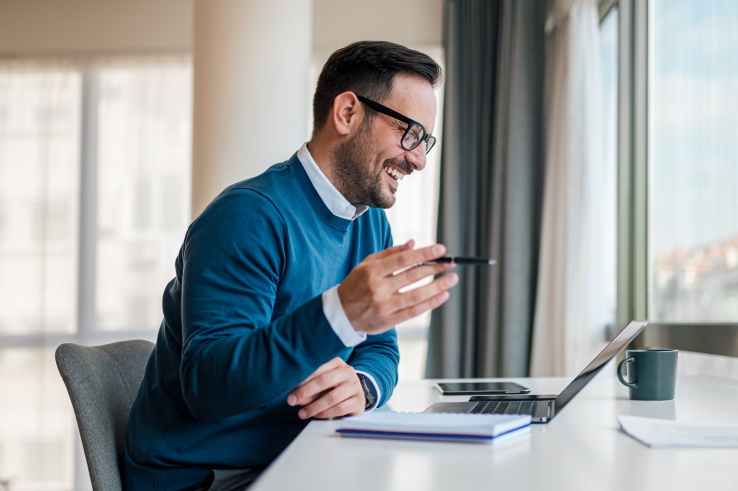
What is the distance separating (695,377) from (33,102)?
3.77 m

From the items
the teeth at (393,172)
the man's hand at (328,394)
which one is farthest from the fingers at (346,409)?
the teeth at (393,172)

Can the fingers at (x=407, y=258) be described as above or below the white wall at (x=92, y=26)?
below

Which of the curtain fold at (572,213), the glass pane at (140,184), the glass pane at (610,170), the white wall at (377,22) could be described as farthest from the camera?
the glass pane at (140,184)

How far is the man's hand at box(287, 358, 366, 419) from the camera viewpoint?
98 cm

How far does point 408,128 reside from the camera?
4.08ft

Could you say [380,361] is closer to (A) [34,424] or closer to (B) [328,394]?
(B) [328,394]

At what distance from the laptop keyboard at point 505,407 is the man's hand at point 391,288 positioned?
35 cm

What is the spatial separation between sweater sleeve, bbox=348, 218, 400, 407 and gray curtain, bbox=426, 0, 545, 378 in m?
1.87

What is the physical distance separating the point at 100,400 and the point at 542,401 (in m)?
0.79

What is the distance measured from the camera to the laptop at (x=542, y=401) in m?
0.99

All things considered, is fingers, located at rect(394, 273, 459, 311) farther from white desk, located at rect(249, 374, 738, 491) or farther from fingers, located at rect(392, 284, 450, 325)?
white desk, located at rect(249, 374, 738, 491)

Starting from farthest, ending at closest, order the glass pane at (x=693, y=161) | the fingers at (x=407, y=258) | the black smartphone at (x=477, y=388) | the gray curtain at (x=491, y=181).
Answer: the gray curtain at (x=491, y=181), the glass pane at (x=693, y=161), the black smartphone at (x=477, y=388), the fingers at (x=407, y=258)

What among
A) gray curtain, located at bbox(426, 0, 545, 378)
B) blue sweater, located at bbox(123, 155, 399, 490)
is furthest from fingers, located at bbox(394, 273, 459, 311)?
gray curtain, located at bbox(426, 0, 545, 378)

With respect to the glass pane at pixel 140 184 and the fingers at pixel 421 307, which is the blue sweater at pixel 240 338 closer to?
the fingers at pixel 421 307
